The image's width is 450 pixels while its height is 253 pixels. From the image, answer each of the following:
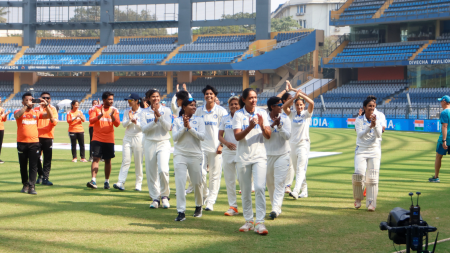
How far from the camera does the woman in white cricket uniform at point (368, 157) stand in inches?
323

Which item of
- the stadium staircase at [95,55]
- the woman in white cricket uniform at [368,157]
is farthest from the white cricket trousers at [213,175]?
the stadium staircase at [95,55]

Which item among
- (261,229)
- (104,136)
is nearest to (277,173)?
(261,229)

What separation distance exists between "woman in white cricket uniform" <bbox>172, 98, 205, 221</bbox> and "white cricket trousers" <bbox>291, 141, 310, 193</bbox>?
2.44 meters

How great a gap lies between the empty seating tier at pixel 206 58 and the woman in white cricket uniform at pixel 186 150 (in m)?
44.6

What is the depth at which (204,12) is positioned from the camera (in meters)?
55.0

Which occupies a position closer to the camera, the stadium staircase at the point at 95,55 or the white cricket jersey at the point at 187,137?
the white cricket jersey at the point at 187,137

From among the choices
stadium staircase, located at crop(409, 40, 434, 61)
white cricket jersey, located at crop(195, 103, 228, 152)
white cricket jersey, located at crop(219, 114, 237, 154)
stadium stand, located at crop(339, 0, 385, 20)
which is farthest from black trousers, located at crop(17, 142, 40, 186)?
stadium stand, located at crop(339, 0, 385, 20)

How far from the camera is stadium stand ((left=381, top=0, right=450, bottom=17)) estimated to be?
41781mm

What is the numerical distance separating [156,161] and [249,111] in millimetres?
2504

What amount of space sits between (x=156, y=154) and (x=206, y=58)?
44802 mm

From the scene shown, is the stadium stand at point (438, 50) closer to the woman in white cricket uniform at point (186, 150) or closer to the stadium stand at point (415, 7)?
the stadium stand at point (415, 7)

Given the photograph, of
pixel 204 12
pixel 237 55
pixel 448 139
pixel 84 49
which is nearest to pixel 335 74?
pixel 237 55

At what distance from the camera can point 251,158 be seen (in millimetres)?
6652

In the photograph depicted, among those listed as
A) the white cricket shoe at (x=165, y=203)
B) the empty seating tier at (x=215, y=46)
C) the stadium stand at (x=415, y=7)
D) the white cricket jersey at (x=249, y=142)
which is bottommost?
the white cricket shoe at (x=165, y=203)
